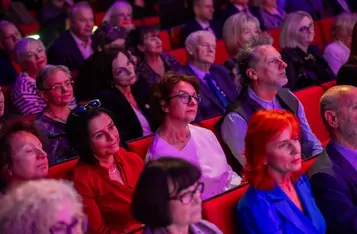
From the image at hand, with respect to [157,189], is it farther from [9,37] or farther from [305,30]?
[9,37]

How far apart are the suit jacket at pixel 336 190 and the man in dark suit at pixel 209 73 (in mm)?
1145

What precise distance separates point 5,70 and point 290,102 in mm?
1859

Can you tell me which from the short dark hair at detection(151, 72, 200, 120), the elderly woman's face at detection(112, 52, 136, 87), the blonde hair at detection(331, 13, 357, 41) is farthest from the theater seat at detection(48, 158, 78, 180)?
the blonde hair at detection(331, 13, 357, 41)

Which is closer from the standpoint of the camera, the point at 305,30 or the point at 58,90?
the point at 58,90

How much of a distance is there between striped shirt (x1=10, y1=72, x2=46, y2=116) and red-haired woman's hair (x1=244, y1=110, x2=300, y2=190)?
150 cm

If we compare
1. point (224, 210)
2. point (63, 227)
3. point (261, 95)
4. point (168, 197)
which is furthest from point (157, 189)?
point (261, 95)

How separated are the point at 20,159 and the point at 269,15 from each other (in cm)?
304

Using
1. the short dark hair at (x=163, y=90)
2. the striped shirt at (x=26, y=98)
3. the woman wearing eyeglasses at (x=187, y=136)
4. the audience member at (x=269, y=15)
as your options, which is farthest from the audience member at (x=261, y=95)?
the audience member at (x=269, y=15)

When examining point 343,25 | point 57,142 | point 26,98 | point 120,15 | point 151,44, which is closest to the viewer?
point 57,142

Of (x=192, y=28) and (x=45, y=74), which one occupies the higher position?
(x=45, y=74)

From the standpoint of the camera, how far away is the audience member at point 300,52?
339 cm

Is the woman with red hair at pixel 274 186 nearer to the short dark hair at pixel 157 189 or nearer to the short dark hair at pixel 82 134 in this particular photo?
the short dark hair at pixel 157 189

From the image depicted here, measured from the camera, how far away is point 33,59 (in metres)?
3.14

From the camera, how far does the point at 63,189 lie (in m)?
1.38
